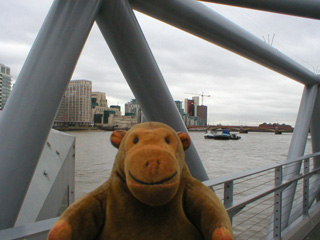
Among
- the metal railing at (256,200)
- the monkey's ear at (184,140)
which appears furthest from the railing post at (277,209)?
the monkey's ear at (184,140)

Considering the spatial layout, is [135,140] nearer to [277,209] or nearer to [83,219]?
[83,219]

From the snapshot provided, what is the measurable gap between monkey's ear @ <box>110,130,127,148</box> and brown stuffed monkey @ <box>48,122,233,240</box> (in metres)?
0.06

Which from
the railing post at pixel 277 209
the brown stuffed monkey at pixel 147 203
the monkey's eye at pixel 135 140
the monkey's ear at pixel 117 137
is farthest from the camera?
the railing post at pixel 277 209

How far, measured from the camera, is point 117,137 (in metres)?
1.16

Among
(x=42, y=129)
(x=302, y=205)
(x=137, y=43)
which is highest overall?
(x=137, y=43)

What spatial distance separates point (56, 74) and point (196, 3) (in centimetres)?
123

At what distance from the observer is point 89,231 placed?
1.01m

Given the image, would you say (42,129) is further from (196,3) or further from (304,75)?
(304,75)

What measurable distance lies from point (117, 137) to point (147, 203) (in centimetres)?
30

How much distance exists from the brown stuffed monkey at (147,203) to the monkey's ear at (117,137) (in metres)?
0.06

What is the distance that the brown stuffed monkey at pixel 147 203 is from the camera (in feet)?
3.03

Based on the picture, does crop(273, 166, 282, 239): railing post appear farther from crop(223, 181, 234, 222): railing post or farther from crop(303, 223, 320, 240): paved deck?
crop(223, 181, 234, 222): railing post

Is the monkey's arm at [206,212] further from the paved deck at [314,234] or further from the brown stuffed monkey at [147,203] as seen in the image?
the paved deck at [314,234]

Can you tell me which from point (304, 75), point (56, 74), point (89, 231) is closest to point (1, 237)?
point (89, 231)
